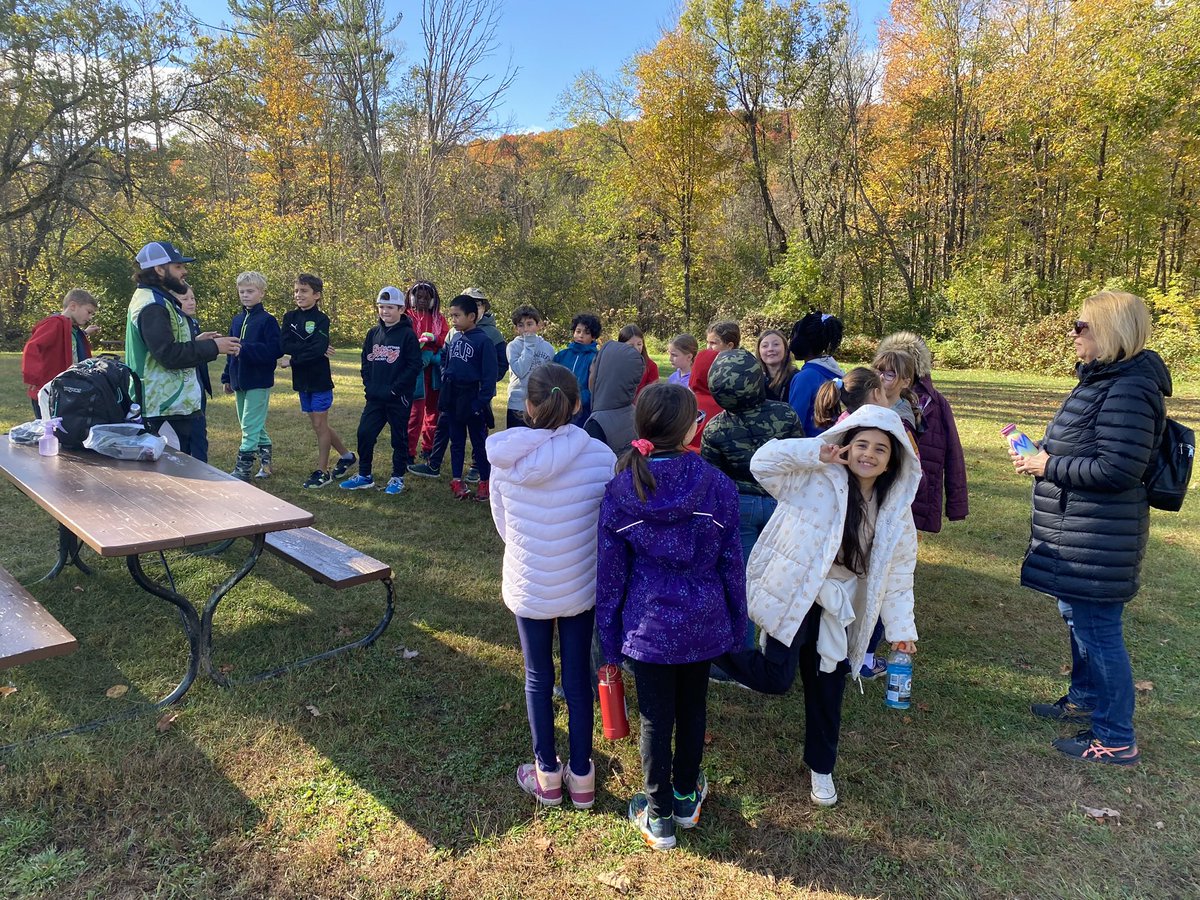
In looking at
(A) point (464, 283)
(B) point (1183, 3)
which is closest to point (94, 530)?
(A) point (464, 283)

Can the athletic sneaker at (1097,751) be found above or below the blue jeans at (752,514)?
below

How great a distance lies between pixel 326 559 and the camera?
3.77 m

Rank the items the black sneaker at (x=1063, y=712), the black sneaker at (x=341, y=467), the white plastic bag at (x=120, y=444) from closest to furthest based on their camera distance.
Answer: the black sneaker at (x=1063, y=712) → the white plastic bag at (x=120, y=444) → the black sneaker at (x=341, y=467)

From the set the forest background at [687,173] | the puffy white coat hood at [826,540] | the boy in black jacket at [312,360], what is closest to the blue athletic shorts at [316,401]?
the boy in black jacket at [312,360]

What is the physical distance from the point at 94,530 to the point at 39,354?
3.94m

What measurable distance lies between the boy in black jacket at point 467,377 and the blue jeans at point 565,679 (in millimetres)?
3840

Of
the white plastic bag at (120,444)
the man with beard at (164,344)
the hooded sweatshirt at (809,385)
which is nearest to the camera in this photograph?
the hooded sweatshirt at (809,385)

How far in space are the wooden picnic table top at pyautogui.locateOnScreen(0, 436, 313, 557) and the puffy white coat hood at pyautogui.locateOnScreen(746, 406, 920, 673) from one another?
199 centimetres

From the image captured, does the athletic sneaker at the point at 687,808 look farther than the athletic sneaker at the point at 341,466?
No

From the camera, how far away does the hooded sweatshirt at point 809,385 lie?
12.9ft

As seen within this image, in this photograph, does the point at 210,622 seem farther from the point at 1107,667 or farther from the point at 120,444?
the point at 1107,667

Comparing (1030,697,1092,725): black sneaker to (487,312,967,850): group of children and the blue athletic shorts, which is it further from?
the blue athletic shorts

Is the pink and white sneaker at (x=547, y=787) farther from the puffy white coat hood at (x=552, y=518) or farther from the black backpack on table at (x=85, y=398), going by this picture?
the black backpack on table at (x=85, y=398)

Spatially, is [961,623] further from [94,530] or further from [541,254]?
[541,254]
